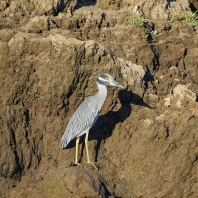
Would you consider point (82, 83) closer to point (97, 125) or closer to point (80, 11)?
point (97, 125)

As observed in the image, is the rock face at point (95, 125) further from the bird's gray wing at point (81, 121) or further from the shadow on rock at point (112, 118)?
the bird's gray wing at point (81, 121)

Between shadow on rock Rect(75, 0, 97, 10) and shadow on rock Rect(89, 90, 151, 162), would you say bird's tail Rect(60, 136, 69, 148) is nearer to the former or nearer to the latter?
shadow on rock Rect(89, 90, 151, 162)

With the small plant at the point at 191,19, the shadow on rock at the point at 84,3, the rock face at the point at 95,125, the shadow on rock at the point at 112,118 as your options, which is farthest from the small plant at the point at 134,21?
the shadow on rock at the point at 112,118

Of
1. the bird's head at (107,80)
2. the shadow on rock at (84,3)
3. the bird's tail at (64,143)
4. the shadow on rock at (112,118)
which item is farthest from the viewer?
the shadow on rock at (84,3)

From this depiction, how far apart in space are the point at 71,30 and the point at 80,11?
0.71 metres

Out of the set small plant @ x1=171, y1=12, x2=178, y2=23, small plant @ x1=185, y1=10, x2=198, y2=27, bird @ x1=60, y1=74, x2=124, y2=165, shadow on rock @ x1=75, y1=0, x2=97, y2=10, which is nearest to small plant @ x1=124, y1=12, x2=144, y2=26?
small plant @ x1=171, y1=12, x2=178, y2=23

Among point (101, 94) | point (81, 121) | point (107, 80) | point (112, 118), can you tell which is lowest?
point (112, 118)

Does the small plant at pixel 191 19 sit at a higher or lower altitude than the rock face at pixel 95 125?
higher

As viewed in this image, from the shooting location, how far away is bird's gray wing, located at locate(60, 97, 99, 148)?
30.3 ft

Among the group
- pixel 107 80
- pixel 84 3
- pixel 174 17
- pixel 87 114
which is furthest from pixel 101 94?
pixel 174 17

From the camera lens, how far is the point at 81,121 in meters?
9.29

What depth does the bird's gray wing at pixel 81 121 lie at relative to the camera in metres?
9.23

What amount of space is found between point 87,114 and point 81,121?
0.47ft

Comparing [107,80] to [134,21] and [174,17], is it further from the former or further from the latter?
[174,17]
